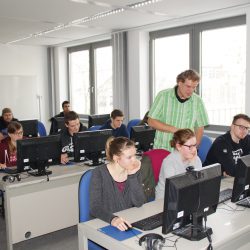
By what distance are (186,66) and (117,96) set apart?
5.21 ft

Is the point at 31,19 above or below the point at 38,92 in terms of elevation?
above

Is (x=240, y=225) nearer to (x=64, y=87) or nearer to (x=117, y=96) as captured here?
(x=117, y=96)

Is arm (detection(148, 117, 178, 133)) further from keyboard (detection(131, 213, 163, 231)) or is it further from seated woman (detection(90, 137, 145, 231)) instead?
keyboard (detection(131, 213, 163, 231))

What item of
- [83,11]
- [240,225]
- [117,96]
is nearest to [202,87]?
[117,96]

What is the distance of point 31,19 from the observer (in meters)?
5.64

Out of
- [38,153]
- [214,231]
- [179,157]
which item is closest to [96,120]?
[38,153]

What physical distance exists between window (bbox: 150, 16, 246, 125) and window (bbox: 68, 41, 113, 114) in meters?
1.75

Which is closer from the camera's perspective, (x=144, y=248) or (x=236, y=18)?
(x=144, y=248)

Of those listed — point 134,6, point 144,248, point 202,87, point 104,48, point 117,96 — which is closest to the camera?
point 144,248

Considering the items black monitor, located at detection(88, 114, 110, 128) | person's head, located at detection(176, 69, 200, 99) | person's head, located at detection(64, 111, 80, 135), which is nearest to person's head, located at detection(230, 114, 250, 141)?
person's head, located at detection(176, 69, 200, 99)

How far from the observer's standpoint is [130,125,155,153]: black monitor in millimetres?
4346

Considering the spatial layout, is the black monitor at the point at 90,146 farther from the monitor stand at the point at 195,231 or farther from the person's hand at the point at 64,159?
the monitor stand at the point at 195,231

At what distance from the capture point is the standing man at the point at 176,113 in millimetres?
3383

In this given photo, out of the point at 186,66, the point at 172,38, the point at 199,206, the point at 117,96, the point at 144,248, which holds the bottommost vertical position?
the point at 144,248
